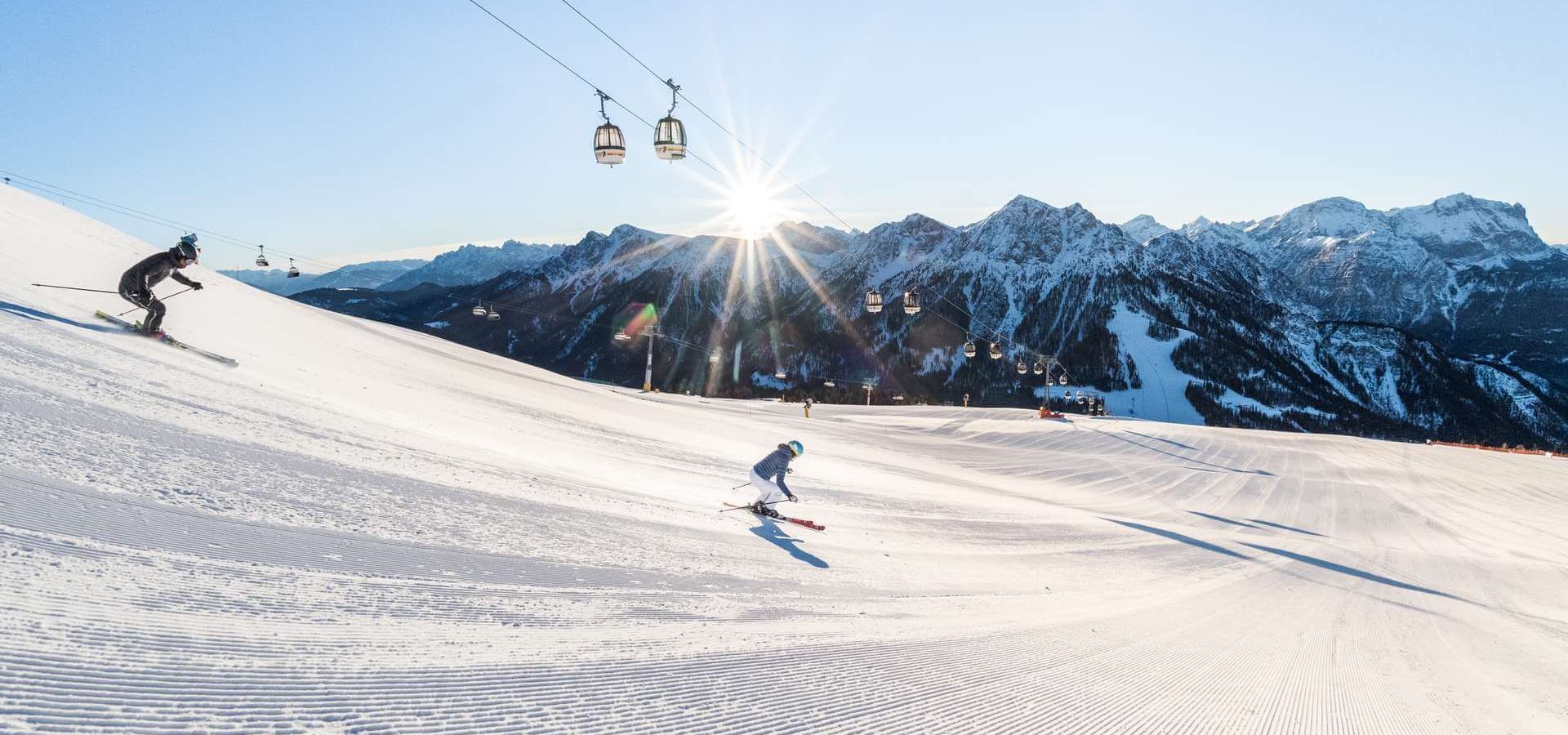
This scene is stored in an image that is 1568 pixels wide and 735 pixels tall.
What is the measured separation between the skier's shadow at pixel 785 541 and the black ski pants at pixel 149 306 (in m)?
9.61

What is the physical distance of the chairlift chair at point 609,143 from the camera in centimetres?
1335

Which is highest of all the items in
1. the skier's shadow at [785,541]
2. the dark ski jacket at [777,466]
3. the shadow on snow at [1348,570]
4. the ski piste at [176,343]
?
the ski piste at [176,343]

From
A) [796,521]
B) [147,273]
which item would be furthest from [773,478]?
[147,273]

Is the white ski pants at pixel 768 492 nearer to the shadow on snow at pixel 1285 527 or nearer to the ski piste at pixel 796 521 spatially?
the ski piste at pixel 796 521

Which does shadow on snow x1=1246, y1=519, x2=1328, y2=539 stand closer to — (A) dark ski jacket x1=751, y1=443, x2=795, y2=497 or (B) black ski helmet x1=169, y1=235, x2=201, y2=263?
(A) dark ski jacket x1=751, y1=443, x2=795, y2=497

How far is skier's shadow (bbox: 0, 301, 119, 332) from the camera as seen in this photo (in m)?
8.30

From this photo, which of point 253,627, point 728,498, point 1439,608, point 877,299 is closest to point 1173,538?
point 1439,608

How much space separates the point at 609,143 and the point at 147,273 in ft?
25.4

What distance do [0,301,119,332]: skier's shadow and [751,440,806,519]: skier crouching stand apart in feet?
30.4

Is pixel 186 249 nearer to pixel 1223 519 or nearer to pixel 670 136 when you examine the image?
pixel 670 136

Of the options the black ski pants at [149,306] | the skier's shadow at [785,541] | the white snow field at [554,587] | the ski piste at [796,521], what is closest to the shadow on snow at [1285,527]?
the white snow field at [554,587]

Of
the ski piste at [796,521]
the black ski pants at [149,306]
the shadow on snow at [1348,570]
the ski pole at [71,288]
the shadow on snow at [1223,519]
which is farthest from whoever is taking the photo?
the shadow on snow at [1223,519]

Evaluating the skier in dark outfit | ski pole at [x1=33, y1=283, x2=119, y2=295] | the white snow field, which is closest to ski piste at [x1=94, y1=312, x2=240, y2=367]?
the skier in dark outfit

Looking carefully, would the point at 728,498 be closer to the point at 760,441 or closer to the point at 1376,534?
the point at 760,441
